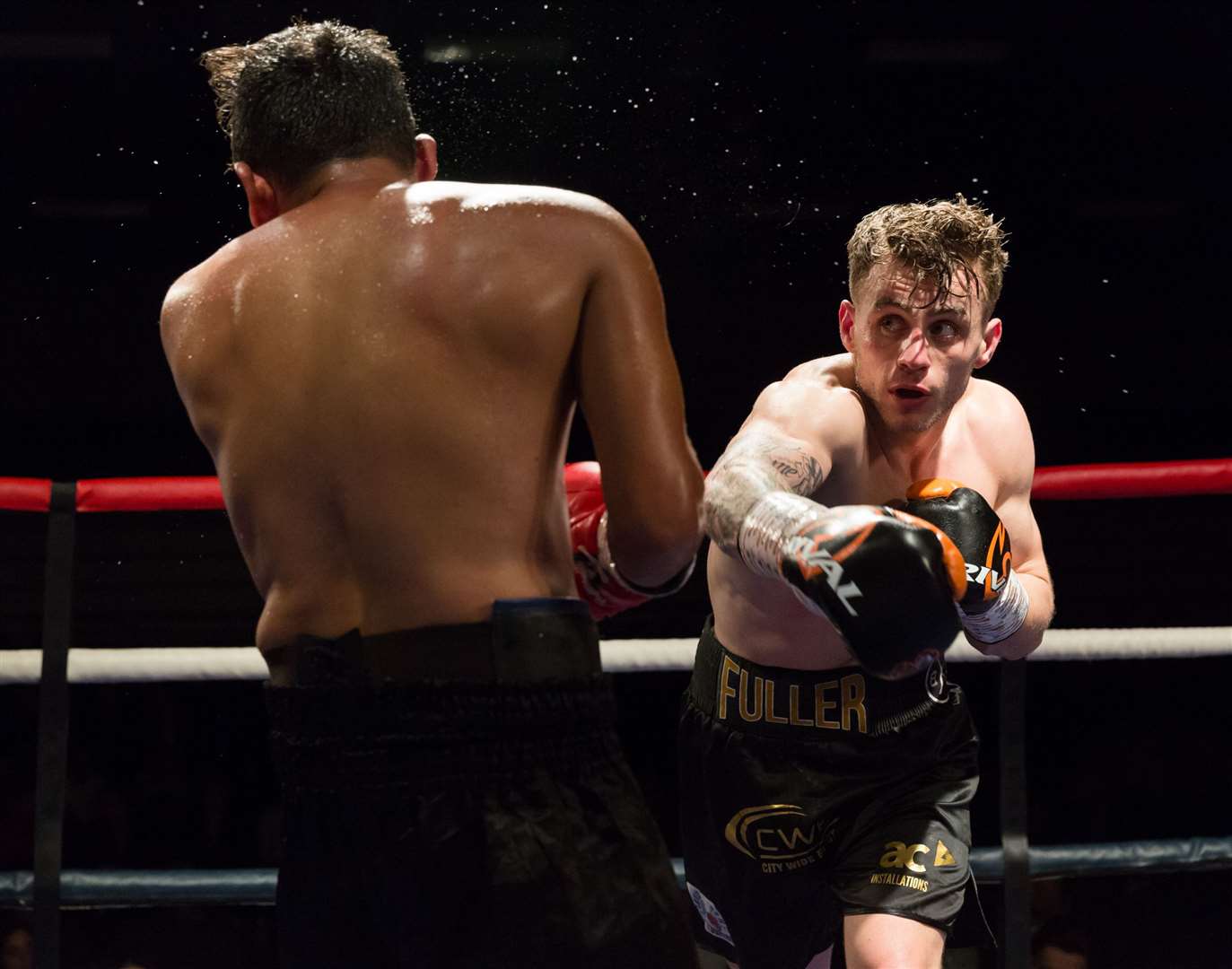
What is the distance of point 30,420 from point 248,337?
139 inches

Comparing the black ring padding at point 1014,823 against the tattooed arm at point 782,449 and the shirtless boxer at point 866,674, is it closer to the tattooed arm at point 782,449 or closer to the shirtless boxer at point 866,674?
the shirtless boxer at point 866,674

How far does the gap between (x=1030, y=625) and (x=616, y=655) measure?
0.56m

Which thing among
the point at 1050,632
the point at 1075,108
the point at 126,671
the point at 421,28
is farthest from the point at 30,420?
the point at 1075,108

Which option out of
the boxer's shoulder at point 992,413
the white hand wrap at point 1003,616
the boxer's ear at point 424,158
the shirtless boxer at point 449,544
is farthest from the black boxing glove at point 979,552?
the boxer's ear at point 424,158

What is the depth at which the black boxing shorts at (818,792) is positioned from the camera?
1.55m

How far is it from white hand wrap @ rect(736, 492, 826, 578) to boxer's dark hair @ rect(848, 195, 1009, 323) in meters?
0.57

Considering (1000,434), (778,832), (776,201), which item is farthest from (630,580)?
(776,201)

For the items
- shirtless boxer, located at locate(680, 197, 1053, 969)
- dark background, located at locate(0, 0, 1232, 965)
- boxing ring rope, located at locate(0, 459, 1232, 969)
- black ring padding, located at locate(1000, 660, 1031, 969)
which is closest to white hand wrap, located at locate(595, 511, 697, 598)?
shirtless boxer, located at locate(680, 197, 1053, 969)

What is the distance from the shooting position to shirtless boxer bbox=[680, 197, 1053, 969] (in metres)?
1.49

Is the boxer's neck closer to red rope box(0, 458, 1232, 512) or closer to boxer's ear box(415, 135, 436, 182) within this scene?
boxer's ear box(415, 135, 436, 182)

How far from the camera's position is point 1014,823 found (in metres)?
1.92

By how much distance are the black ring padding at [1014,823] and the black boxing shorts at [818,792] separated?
34cm

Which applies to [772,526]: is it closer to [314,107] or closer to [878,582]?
[878,582]

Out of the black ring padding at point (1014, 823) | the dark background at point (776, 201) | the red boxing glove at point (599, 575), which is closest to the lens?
the red boxing glove at point (599, 575)
